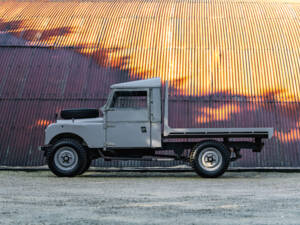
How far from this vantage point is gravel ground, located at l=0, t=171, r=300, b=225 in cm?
802

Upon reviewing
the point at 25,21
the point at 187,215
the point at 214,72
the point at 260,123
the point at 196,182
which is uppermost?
the point at 25,21

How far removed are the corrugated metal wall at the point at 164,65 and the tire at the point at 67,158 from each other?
3.83 metres

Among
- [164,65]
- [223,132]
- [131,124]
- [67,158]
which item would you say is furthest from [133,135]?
[164,65]

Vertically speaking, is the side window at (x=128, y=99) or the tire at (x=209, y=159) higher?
the side window at (x=128, y=99)

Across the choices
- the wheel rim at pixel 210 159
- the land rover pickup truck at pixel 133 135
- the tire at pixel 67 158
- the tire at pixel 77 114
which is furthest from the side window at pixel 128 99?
the wheel rim at pixel 210 159

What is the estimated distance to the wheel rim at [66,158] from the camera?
52.0 feet

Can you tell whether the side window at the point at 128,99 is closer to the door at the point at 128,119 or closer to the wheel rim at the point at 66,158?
the door at the point at 128,119

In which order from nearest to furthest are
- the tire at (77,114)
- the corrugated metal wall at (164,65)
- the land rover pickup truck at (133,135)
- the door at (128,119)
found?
the land rover pickup truck at (133,135) < the door at (128,119) < the tire at (77,114) < the corrugated metal wall at (164,65)

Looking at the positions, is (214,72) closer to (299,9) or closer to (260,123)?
(260,123)

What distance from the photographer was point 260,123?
2039cm

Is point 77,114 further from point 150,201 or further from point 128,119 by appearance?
point 150,201

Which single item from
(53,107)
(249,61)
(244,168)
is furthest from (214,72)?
(53,107)

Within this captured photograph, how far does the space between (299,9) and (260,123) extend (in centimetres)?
871

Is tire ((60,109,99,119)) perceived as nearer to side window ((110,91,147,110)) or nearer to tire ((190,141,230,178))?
side window ((110,91,147,110))
